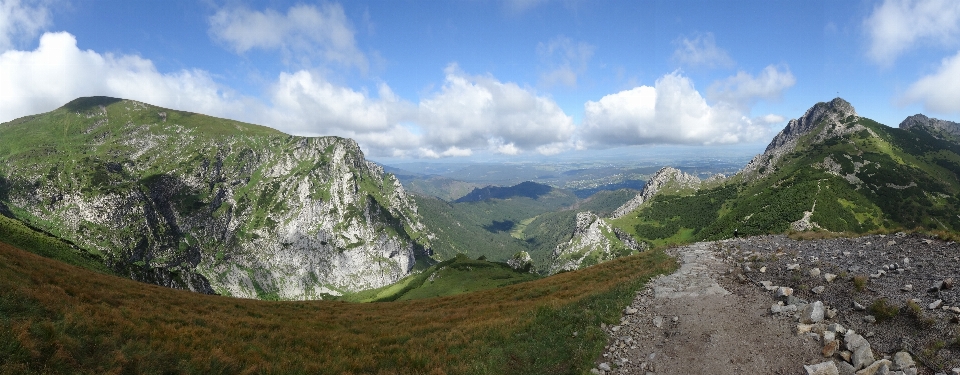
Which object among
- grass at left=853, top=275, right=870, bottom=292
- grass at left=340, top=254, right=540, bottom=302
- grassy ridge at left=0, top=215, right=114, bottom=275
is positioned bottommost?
grass at left=340, top=254, right=540, bottom=302

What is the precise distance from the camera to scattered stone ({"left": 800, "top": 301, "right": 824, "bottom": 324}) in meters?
15.4

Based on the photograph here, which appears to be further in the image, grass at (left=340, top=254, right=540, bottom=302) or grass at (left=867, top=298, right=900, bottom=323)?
grass at (left=340, top=254, right=540, bottom=302)

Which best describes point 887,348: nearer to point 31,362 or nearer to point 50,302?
point 31,362

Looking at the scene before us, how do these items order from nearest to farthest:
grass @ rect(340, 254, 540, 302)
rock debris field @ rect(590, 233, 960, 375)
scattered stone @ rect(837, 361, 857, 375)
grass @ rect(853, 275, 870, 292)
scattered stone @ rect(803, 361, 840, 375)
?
scattered stone @ rect(803, 361, 840, 375)
scattered stone @ rect(837, 361, 857, 375)
rock debris field @ rect(590, 233, 960, 375)
grass @ rect(853, 275, 870, 292)
grass @ rect(340, 254, 540, 302)

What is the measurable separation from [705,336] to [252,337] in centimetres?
2212

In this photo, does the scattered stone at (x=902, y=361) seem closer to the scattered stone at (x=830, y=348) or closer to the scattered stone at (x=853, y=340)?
the scattered stone at (x=853, y=340)

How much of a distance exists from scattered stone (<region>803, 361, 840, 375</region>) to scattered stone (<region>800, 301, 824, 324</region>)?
4.05 metres

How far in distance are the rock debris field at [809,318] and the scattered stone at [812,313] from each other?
1.7 inches

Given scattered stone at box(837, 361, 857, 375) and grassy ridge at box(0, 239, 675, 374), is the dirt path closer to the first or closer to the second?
scattered stone at box(837, 361, 857, 375)

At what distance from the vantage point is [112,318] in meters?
15.3

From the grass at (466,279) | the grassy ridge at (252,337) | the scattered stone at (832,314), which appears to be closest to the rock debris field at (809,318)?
the scattered stone at (832,314)

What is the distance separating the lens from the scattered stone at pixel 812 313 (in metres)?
15.4

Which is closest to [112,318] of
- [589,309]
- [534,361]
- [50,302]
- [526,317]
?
[50,302]

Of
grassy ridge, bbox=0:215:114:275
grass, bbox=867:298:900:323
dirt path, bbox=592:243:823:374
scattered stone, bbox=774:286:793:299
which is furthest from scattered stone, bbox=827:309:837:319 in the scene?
grassy ridge, bbox=0:215:114:275
